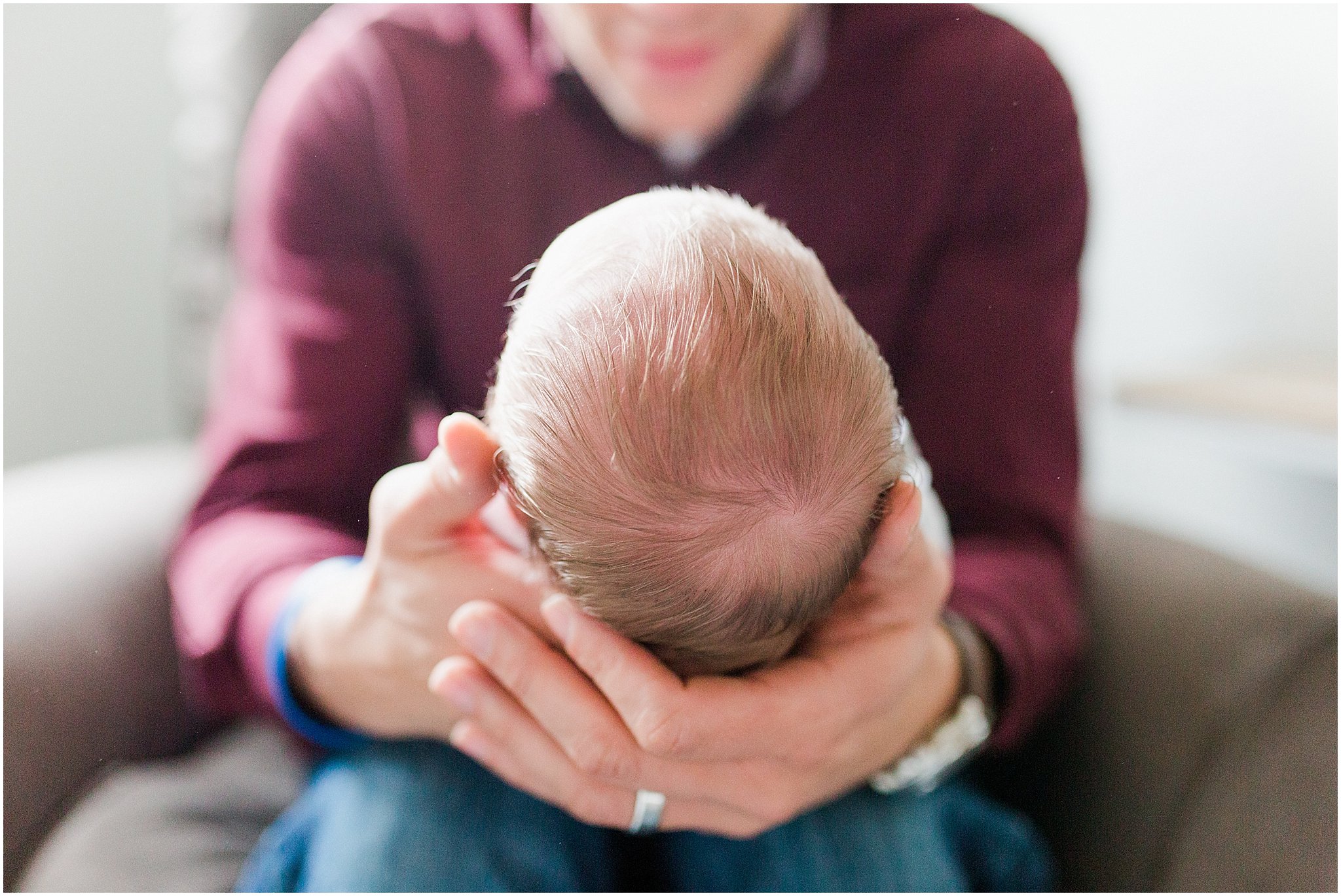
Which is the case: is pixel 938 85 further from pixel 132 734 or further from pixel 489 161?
pixel 132 734

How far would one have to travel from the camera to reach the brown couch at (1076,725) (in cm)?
54

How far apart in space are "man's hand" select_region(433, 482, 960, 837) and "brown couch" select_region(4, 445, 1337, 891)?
0.22 meters

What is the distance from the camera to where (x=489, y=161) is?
1.43 ft

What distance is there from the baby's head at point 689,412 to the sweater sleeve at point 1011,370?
8 centimetres

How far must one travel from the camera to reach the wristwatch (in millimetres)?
558

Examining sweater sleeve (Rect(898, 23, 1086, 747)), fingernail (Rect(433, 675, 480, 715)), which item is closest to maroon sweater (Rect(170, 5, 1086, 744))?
sweater sleeve (Rect(898, 23, 1086, 747))

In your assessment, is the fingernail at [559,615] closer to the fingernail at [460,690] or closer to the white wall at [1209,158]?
the fingernail at [460,690]

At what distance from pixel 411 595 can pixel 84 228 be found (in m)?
0.35

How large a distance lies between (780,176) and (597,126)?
87 millimetres

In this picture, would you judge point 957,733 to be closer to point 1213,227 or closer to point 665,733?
point 665,733

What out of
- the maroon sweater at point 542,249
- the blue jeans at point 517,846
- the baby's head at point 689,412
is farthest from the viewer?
the blue jeans at point 517,846

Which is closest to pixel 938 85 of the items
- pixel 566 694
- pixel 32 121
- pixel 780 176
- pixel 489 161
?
pixel 780 176

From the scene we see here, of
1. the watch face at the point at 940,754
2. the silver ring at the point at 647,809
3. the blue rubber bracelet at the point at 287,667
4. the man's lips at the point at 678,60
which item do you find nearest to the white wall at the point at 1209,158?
the man's lips at the point at 678,60

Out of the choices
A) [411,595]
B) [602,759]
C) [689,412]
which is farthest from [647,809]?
[689,412]
